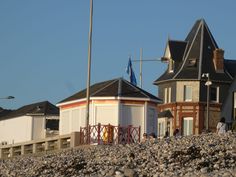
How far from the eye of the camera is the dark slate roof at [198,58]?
7962cm

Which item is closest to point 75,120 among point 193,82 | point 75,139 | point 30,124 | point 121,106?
point 121,106

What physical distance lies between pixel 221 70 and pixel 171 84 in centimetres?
542

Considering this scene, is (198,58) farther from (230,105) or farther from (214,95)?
(230,105)

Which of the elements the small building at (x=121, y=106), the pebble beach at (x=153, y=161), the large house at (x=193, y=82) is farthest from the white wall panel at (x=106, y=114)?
the large house at (x=193, y=82)

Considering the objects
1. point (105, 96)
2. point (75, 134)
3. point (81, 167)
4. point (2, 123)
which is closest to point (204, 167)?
point (81, 167)

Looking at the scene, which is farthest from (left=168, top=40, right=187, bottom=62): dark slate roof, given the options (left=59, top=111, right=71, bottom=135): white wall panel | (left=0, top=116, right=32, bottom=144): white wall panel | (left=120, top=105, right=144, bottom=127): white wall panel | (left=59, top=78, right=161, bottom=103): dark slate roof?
(left=120, top=105, right=144, bottom=127): white wall panel

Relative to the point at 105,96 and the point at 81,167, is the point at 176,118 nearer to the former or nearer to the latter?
the point at 105,96

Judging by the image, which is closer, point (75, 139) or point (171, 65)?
point (75, 139)

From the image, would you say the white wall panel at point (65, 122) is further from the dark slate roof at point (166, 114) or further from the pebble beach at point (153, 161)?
the dark slate roof at point (166, 114)

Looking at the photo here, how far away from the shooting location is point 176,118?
78062mm

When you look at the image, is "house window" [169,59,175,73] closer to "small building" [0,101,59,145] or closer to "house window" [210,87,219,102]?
"house window" [210,87,219,102]

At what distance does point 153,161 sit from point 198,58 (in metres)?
54.5

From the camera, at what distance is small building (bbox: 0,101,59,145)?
2702 inches

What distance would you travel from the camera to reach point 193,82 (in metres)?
78.8
